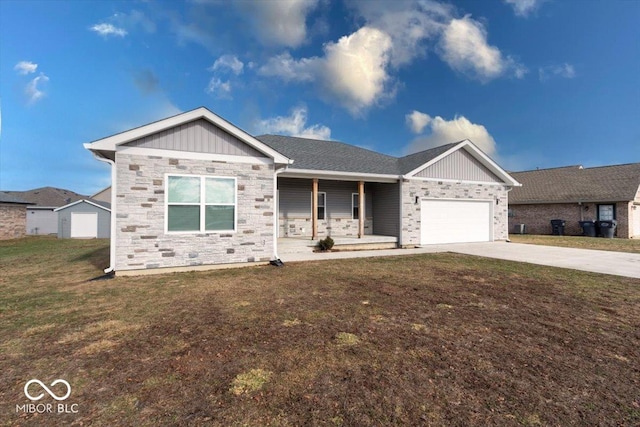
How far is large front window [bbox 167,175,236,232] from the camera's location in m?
8.09

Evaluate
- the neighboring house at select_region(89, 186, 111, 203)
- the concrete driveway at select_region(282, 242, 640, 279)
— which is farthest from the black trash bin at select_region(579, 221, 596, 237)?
the neighboring house at select_region(89, 186, 111, 203)

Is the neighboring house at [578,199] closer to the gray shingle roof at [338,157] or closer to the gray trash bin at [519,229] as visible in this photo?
the gray trash bin at [519,229]

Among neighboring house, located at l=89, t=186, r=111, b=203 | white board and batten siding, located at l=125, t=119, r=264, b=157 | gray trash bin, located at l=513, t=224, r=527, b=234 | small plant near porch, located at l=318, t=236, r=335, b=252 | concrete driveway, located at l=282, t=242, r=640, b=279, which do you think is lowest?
concrete driveway, located at l=282, t=242, r=640, b=279

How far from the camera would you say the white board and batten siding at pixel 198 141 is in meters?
7.91

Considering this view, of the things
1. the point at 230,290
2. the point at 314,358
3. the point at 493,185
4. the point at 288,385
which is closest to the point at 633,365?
the point at 314,358

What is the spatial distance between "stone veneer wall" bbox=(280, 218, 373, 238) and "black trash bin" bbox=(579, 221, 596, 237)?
15986mm

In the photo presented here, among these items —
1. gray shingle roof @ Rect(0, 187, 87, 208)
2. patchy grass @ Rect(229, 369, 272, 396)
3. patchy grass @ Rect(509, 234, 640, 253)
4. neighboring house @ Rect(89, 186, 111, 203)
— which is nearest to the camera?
patchy grass @ Rect(229, 369, 272, 396)

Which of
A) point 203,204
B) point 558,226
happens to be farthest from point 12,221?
point 558,226

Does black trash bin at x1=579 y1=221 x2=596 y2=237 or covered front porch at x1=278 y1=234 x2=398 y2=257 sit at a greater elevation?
black trash bin at x1=579 y1=221 x2=596 y2=237

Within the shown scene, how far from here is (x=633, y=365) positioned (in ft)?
10.5

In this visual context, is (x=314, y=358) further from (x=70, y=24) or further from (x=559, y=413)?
(x=70, y=24)

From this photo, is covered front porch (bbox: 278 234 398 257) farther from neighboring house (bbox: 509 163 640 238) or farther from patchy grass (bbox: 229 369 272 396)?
neighboring house (bbox: 509 163 640 238)

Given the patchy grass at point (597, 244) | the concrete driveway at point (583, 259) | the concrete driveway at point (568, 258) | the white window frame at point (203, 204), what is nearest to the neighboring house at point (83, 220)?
the white window frame at point (203, 204)

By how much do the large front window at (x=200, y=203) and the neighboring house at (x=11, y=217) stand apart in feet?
85.9
